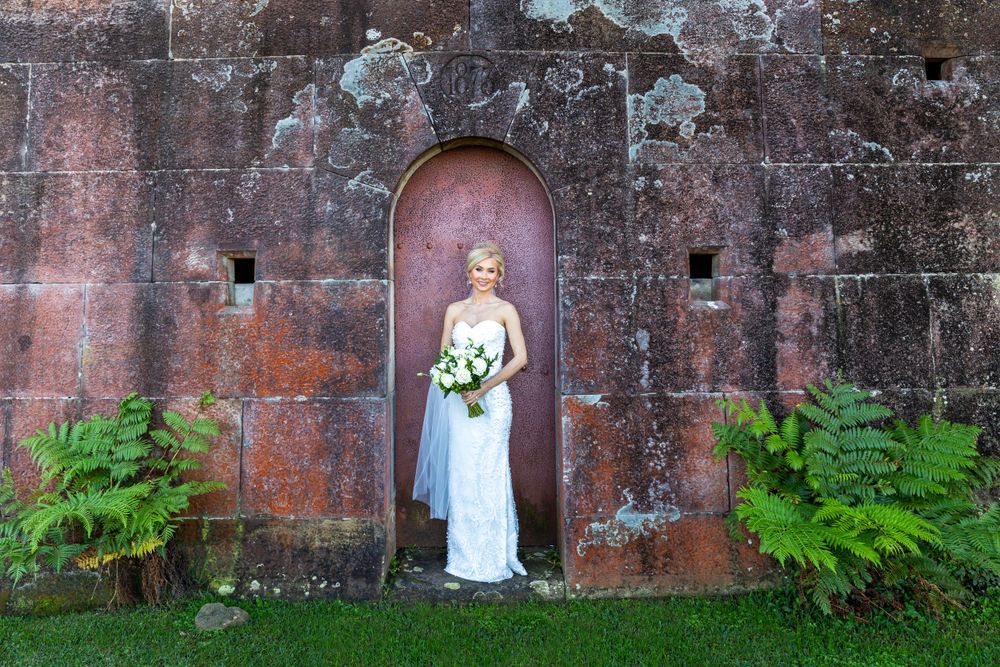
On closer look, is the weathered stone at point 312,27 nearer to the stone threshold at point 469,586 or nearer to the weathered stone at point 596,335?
the weathered stone at point 596,335

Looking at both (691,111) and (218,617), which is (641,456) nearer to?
(691,111)

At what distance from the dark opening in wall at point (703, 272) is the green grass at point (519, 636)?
220 centimetres

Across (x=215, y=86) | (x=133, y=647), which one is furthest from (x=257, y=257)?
(x=133, y=647)

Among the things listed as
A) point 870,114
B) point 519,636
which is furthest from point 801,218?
point 519,636

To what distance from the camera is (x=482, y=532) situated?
4254 mm

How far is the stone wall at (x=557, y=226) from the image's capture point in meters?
4.23

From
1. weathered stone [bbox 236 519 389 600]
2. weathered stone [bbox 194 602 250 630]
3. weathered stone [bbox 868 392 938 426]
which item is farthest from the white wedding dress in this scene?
weathered stone [bbox 868 392 938 426]

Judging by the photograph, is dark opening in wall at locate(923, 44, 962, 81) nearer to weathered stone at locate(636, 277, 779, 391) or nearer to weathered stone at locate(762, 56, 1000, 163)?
weathered stone at locate(762, 56, 1000, 163)

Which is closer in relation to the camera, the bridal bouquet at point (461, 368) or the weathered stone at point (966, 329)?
the bridal bouquet at point (461, 368)

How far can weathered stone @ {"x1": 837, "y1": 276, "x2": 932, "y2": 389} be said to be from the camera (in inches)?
168

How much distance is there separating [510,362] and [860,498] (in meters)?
2.45

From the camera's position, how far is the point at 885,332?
431 centimetres

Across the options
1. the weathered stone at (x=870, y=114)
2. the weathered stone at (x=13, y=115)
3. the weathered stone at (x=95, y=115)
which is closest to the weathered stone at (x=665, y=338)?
the weathered stone at (x=870, y=114)

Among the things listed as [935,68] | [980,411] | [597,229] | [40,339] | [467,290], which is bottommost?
[980,411]
